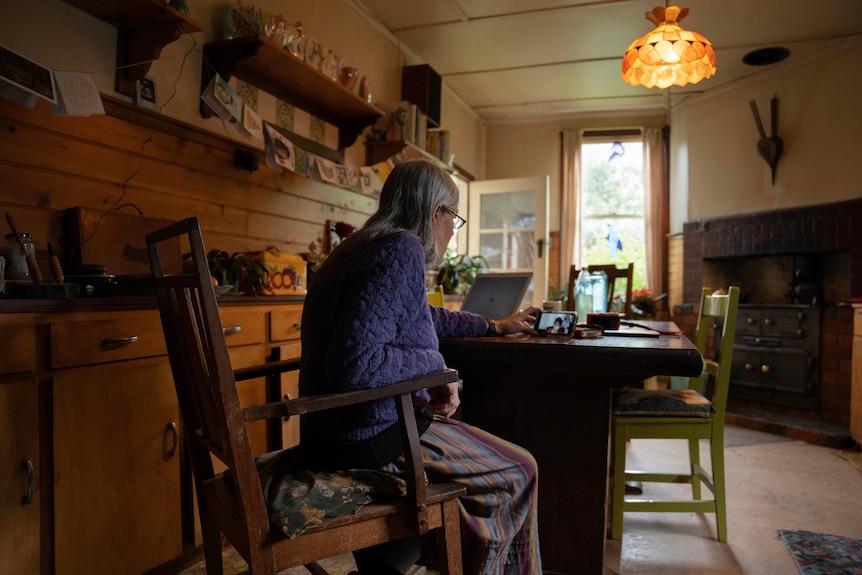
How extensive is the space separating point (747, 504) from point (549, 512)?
1.48 metres

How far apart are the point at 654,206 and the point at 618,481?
175 inches

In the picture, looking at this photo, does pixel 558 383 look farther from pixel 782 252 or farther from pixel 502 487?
pixel 782 252

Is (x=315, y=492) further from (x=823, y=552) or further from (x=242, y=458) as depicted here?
(x=823, y=552)

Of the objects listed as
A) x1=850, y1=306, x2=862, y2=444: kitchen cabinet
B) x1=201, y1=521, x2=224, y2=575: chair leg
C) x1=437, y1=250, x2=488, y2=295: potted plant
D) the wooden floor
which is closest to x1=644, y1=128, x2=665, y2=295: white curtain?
x1=437, y1=250, x2=488, y2=295: potted plant

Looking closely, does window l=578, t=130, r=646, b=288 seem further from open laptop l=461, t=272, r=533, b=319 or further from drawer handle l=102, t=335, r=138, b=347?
drawer handle l=102, t=335, r=138, b=347

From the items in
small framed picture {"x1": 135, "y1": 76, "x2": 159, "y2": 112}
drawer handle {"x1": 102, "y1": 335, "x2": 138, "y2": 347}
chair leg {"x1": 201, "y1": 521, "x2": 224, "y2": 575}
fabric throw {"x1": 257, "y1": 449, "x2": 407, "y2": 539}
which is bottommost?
chair leg {"x1": 201, "y1": 521, "x2": 224, "y2": 575}

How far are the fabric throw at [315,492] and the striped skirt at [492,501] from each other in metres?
0.13

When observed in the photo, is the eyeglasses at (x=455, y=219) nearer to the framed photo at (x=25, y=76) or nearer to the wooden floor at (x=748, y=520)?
the wooden floor at (x=748, y=520)

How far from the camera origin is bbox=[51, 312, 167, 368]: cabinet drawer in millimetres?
1464

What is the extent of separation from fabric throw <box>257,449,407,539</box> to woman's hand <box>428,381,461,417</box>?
243 mm

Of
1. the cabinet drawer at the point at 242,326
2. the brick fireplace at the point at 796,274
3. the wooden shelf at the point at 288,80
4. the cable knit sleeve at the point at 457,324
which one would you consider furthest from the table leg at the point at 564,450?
the brick fireplace at the point at 796,274

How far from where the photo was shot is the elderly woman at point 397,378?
3.62 ft

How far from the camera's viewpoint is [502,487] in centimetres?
120

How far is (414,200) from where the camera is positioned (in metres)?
1.33
